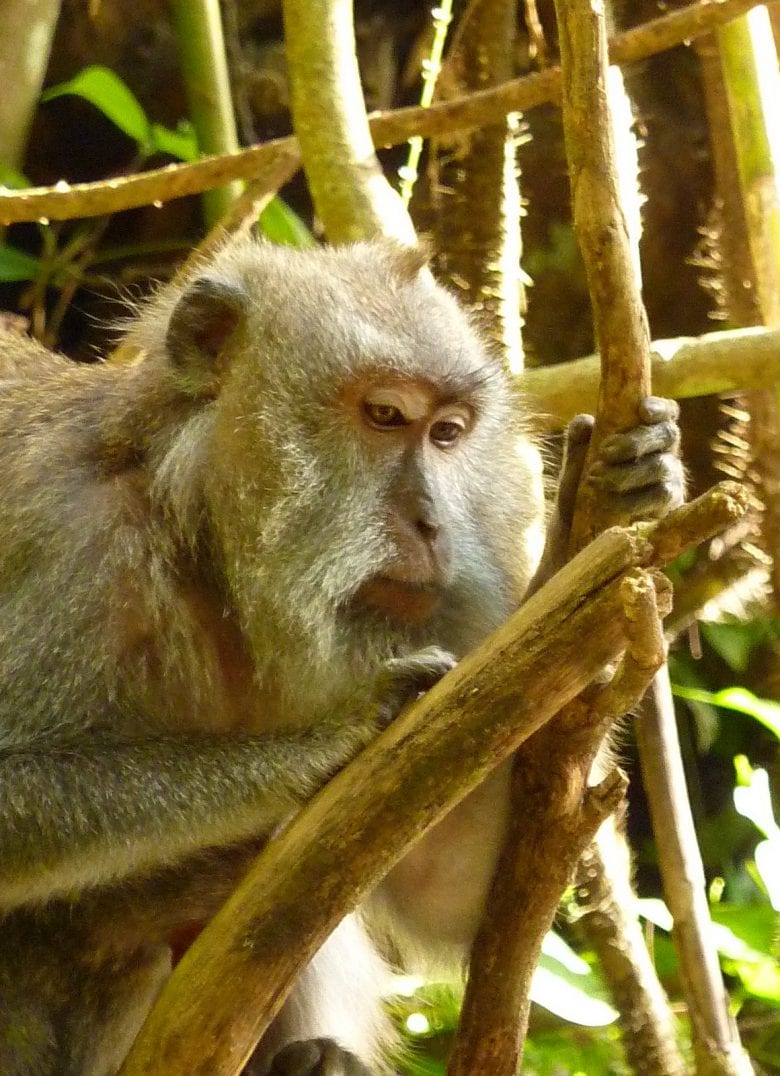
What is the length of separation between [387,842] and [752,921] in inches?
82.5

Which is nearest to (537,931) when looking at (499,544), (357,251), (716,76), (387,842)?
(387,842)

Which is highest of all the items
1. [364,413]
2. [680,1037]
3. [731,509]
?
[364,413]

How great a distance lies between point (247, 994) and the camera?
2.00 meters

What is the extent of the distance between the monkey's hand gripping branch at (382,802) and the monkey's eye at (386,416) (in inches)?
24.3

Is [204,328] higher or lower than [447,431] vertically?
higher

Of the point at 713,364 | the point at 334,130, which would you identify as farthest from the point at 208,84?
the point at 713,364

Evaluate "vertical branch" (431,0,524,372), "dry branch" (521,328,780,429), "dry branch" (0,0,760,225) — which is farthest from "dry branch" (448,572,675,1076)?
"dry branch" (0,0,760,225)

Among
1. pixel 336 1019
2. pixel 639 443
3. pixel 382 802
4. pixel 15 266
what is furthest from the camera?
pixel 15 266

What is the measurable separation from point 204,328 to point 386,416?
0.42 metres

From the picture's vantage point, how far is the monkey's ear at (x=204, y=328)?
260 cm

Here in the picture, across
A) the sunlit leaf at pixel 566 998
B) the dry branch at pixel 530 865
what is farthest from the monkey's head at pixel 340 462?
the sunlit leaf at pixel 566 998

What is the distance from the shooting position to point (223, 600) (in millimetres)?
2531

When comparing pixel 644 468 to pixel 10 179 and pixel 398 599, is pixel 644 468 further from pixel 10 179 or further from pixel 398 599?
pixel 10 179

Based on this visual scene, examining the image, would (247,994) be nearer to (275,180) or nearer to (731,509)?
(731,509)
